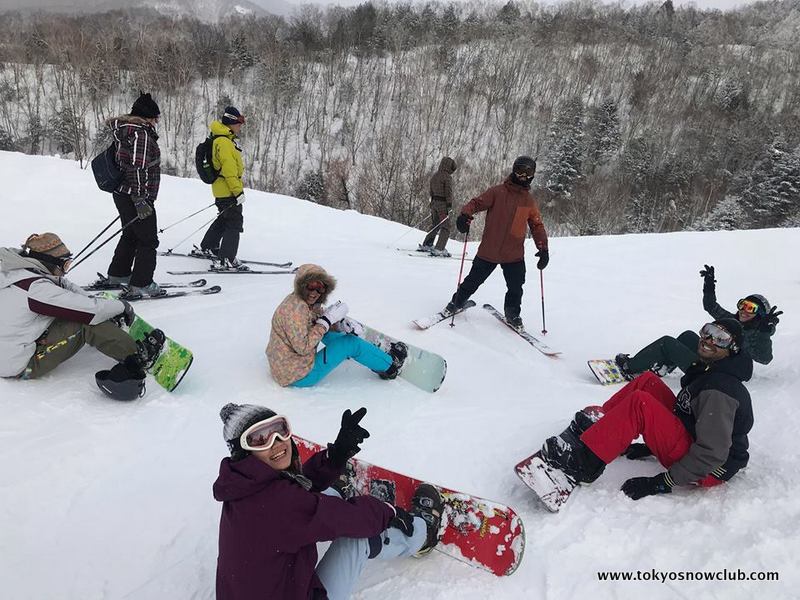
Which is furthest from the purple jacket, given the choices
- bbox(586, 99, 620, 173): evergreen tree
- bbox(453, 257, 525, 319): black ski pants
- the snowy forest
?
bbox(586, 99, 620, 173): evergreen tree

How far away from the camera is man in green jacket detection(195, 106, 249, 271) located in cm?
558

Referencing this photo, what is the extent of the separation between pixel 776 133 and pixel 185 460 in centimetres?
4502

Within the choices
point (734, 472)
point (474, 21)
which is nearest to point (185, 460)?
point (734, 472)

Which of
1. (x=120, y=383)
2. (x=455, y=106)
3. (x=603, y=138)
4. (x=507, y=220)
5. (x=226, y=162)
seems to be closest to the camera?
(x=120, y=383)

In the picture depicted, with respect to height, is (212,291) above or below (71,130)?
above

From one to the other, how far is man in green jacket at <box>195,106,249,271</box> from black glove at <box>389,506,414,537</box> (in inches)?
183

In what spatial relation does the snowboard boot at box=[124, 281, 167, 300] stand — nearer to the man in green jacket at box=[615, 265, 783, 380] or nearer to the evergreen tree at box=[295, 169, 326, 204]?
the man in green jacket at box=[615, 265, 783, 380]

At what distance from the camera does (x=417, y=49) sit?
166ft

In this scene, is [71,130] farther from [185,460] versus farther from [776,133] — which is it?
[776,133]

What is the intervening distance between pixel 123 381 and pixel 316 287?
4.38ft

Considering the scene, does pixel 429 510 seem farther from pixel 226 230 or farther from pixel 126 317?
pixel 226 230

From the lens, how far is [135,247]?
4.87 metres

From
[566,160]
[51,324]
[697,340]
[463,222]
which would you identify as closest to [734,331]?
[697,340]

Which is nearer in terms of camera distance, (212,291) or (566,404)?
(566,404)
